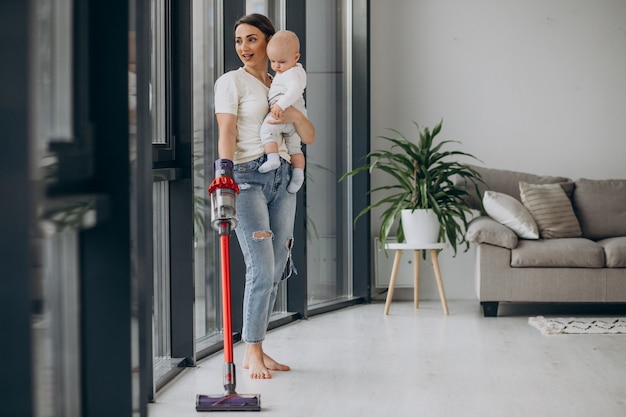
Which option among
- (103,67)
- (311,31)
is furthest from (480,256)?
(103,67)

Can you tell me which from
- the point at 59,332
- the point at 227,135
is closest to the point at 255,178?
the point at 227,135

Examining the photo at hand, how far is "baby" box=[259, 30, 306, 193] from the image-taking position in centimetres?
335

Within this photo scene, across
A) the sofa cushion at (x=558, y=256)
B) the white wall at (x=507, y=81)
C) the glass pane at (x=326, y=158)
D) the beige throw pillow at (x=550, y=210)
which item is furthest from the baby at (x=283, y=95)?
the white wall at (x=507, y=81)

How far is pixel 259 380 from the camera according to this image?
11.5ft

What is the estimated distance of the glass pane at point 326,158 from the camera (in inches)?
211

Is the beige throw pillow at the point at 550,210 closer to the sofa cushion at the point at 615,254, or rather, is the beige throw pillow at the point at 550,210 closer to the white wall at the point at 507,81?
the sofa cushion at the point at 615,254

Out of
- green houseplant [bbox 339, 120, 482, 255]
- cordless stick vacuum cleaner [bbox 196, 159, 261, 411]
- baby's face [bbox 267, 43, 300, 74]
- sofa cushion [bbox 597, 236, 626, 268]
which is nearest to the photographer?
cordless stick vacuum cleaner [bbox 196, 159, 261, 411]

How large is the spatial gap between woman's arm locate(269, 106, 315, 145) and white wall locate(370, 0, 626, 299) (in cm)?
264

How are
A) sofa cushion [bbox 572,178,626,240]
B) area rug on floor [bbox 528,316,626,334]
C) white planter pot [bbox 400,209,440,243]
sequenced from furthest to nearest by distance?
sofa cushion [bbox 572,178,626,240], white planter pot [bbox 400,209,440,243], area rug on floor [bbox 528,316,626,334]

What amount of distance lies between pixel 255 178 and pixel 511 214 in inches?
94.5

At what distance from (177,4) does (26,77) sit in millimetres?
3313

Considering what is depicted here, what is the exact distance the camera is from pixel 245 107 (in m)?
3.42

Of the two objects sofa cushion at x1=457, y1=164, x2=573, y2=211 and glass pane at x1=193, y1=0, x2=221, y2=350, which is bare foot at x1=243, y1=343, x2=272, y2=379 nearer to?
glass pane at x1=193, y1=0, x2=221, y2=350

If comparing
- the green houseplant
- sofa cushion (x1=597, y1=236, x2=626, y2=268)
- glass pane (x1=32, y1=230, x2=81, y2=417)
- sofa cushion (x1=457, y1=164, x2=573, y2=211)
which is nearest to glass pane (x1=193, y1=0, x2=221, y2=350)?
the green houseplant
